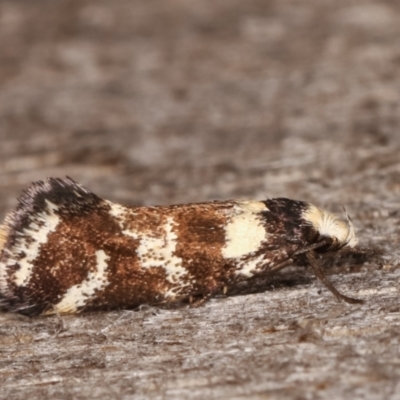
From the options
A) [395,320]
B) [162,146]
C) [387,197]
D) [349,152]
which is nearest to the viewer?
[395,320]

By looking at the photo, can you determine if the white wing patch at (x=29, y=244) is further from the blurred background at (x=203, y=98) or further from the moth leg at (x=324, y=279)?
the blurred background at (x=203, y=98)

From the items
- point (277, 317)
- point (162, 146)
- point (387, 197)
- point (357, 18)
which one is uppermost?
point (357, 18)

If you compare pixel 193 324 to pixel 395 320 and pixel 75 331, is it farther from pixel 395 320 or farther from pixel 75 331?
pixel 395 320

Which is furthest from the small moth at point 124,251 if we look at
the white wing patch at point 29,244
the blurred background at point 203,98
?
the blurred background at point 203,98

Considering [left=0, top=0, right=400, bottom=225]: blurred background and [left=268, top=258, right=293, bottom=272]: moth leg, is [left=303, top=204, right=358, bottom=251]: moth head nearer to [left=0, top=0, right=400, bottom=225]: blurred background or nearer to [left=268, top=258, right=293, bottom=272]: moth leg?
[left=268, top=258, right=293, bottom=272]: moth leg

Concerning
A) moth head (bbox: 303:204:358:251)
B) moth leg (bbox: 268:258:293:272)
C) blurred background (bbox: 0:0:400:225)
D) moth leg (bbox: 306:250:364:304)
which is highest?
blurred background (bbox: 0:0:400:225)

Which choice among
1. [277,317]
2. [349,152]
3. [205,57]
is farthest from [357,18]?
[277,317]

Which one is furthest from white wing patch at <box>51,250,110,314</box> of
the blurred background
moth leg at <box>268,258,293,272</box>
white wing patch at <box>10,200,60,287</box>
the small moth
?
the blurred background
